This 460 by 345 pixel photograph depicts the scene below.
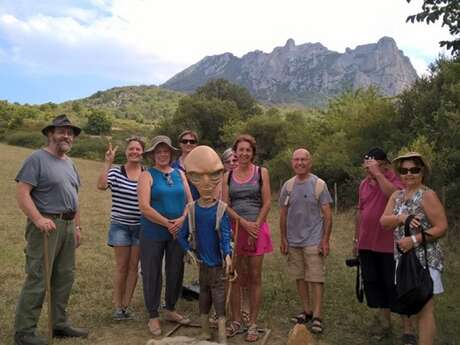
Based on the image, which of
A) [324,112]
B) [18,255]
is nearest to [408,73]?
[324,112]

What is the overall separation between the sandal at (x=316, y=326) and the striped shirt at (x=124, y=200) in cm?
221

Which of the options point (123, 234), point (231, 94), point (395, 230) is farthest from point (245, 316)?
point (231, 94)

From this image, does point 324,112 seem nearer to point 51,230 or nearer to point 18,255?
point 18,255

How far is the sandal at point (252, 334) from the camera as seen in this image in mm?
5191

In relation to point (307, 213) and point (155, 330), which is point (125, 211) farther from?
point (307, 213)

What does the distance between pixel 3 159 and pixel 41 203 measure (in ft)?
111

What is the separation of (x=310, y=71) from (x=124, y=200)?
165 m

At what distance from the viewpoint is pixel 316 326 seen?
18.0 feet

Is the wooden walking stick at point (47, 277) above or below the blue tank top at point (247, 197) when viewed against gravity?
below

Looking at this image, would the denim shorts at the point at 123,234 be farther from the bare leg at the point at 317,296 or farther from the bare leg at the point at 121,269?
the bare leg at the point at 317,296

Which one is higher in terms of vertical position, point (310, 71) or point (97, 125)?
Answer: point (310, 71)

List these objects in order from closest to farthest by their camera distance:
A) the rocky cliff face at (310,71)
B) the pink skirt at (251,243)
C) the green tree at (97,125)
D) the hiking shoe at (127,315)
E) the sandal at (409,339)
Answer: the sandal at (409,339), the pink skirt at (251,243), the hiking shoe at (127,315), the green tree at (97,125), the rocky cliff face at (310,71)

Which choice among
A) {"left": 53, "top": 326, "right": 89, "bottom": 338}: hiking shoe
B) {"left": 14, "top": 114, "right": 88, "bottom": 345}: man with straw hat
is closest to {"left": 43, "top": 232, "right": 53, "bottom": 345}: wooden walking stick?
{"left": 14, "top": 114, "right": 88, "bottom": 345}: man with straw hat

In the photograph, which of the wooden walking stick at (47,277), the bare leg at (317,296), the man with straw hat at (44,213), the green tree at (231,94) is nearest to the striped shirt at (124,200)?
the man with straw hat at (44,213)
